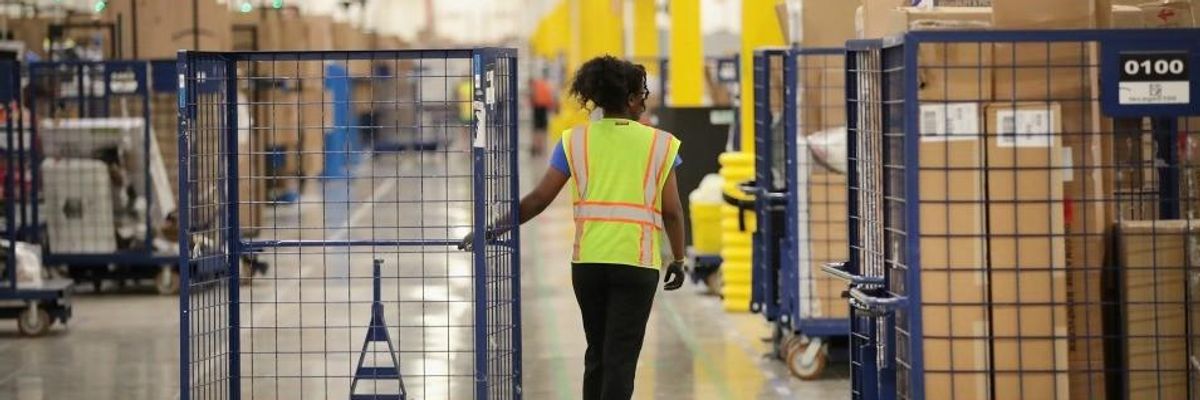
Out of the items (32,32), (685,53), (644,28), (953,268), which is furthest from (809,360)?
(644,28)

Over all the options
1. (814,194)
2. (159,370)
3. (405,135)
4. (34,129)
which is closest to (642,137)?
(814,194)

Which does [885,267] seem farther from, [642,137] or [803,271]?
[803,271]

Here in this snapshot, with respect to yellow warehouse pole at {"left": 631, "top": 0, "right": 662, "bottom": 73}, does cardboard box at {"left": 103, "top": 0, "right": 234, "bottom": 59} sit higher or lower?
lower

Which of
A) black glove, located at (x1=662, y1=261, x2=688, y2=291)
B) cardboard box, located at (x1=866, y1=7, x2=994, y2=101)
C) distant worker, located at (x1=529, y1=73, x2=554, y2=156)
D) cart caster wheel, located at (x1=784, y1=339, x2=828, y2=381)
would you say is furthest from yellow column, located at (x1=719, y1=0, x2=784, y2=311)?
distant worker, located at (x1=529, y1=73, x2=554, y2=156)

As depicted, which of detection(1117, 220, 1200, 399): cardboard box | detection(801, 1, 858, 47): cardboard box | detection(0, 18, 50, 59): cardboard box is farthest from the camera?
detection(0, 18, 50, 59): cardboard box

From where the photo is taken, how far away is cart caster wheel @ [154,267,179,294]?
46.4 ft

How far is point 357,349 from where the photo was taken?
37.0 feet

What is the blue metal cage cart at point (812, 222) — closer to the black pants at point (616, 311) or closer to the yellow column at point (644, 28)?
the black pants at point (616, 311)

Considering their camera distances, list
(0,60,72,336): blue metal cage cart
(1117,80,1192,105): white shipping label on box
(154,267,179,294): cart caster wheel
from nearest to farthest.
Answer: (1117,80,1192,105): white shipping label on box
(0,60,72,336): blue metal cage cart
(154,267,179,294): cart caster wheel

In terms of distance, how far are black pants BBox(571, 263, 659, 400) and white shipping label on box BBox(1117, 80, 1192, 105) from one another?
1.82m

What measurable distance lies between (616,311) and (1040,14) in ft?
5.77

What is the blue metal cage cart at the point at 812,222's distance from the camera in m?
9.49

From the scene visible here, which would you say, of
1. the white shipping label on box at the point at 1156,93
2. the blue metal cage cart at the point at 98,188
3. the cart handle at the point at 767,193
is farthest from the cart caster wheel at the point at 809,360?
the blue metal cage cart at the point at 98,188

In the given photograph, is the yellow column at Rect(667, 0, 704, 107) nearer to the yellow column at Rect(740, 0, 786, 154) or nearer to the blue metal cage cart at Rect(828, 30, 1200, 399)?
the yellow column at Rect(740, 0, 786, 154)
